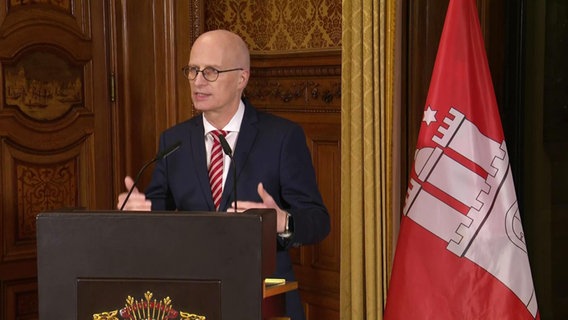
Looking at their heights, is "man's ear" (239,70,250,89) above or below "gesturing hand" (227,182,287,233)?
above

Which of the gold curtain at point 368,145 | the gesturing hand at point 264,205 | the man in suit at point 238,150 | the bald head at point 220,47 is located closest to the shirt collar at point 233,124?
the man in suit at point 238,150

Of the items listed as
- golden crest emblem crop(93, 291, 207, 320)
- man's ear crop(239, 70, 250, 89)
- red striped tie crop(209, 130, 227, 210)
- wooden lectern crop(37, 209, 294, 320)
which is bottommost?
golden crest emblem crop(93, 291, 207, 320)

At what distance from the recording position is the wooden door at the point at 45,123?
3570mm

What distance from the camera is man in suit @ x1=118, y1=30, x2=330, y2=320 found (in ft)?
7.59

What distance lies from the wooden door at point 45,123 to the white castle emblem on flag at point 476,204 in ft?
5.65

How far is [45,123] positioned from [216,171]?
1598 millimetres

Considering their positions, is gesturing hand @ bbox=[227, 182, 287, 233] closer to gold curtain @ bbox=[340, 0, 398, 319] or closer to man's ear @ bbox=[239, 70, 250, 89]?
man's ear @ bbox=[239, 70, 250, 89]

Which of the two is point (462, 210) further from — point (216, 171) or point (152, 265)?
point (152, 265)

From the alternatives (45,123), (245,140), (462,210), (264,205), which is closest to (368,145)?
(462,210)

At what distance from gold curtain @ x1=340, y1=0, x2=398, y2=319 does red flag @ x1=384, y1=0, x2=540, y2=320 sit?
1.54ft

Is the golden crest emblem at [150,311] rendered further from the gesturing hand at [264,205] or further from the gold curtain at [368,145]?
the gold curtain at [368,145]

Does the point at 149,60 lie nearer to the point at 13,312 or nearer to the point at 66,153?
the point at 66,153

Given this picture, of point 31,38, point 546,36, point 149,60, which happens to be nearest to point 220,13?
point 149,60

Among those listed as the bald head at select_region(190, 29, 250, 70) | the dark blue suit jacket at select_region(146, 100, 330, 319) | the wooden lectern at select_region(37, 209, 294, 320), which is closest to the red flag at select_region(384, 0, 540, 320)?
the dark blue suit jacket at select_region(146, 100, 330, 319)
